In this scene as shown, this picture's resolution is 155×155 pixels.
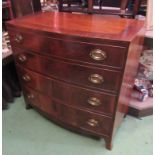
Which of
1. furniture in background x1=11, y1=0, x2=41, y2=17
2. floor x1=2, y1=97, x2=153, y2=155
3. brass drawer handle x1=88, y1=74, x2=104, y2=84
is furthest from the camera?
furniture in background x1=11, y1=0, x2=41, y2=17

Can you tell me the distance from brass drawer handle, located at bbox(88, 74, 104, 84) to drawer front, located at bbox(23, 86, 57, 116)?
17.9 inches

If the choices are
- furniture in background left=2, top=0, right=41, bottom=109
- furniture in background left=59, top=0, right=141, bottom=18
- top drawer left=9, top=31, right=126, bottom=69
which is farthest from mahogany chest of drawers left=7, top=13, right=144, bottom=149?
furniture in background left=2, top=0, right=41, bottom=109

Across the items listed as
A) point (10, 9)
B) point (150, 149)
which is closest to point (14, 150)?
point (150, 149)

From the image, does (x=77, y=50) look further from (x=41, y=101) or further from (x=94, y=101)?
(x=41, y=101)

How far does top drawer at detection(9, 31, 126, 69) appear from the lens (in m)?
0.92

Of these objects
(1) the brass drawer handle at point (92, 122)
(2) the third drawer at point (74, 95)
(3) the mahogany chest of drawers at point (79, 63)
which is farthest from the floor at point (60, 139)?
(2) the third drawer at point (74, 95)

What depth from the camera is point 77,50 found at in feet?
3.29

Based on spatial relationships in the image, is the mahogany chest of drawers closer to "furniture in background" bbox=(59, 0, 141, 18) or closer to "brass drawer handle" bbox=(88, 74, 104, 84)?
"brass drawer handle" bbox=(88, 74, 104, 84)

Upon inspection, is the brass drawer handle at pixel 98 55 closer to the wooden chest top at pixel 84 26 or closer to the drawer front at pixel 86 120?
the wooden chest top at pixel 84 26

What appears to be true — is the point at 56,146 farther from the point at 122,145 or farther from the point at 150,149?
the point at 150,149

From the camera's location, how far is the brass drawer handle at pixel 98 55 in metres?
0.95

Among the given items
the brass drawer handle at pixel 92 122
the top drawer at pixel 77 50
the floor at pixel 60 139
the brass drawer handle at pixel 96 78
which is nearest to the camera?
the top drawer at pixel 77 50

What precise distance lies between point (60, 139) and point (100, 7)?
126cm

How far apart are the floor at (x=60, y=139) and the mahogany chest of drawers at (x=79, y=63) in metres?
0.12
